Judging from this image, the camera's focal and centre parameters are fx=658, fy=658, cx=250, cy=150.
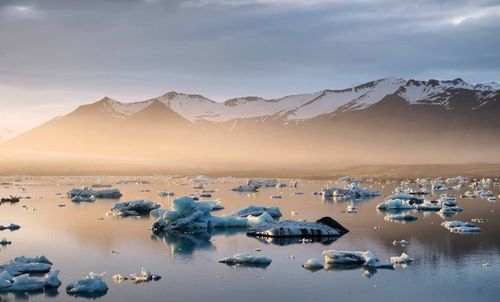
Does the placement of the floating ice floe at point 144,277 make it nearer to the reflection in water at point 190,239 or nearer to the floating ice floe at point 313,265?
the reflection in water at point 190,239

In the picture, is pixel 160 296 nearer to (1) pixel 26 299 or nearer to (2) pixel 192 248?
(1) pixel 26 299

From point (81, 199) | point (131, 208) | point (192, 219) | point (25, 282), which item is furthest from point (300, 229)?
point (81, 199)

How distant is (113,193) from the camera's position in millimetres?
68188

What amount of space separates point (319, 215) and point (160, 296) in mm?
26637

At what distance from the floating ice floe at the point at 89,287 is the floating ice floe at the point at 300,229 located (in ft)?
47.7

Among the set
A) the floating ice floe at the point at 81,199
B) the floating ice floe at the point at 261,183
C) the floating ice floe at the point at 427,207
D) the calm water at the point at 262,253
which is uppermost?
the floating ice floe at the point at 261,183

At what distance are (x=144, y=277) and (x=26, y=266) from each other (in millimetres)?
4834

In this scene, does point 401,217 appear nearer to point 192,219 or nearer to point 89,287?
point 192,219

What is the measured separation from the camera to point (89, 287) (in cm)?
2222

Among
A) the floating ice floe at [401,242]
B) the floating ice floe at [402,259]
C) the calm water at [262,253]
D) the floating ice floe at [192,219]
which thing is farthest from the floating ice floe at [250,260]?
the floating ice floe at [192,219]

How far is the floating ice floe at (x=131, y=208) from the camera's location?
1922 inches

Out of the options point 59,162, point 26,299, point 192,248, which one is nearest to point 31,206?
point 192,248

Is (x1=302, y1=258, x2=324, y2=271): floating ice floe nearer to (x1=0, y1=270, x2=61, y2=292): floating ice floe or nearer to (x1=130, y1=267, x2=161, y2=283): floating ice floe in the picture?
(x1=130, y1=267, x2=161, y2=283): floating ice floe

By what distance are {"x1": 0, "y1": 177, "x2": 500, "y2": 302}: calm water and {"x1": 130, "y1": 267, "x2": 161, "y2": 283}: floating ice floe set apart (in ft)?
1.91
